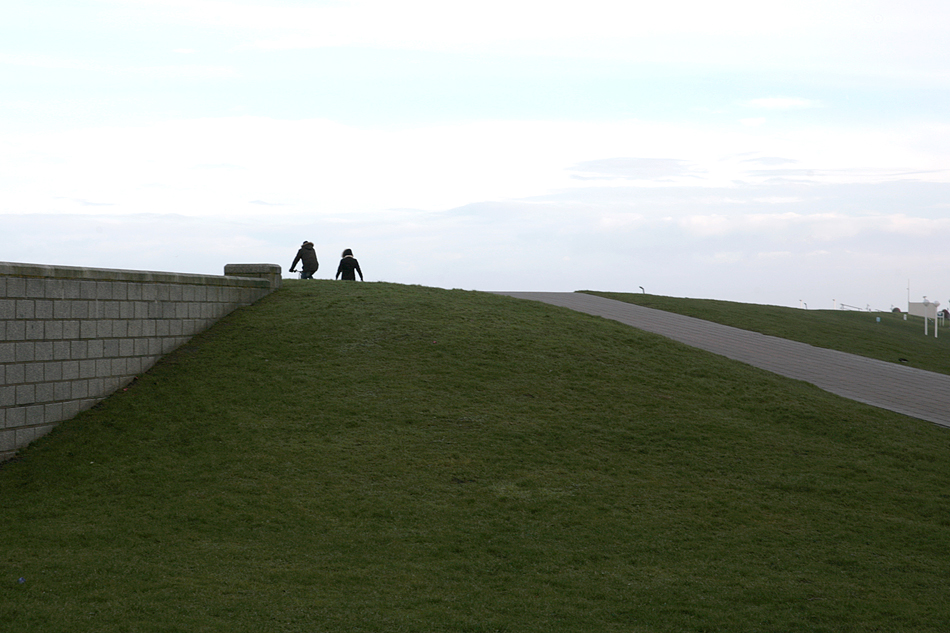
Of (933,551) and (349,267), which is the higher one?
(349,267)

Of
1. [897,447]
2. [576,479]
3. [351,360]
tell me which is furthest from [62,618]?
[897,447]

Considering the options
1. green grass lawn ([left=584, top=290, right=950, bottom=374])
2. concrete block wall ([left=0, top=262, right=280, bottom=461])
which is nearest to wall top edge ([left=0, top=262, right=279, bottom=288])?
concrete block wall ([left=0, top=262, right=280, bottom=461])

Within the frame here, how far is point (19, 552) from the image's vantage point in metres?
8.01

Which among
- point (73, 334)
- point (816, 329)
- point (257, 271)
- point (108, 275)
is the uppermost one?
point (257, 271)

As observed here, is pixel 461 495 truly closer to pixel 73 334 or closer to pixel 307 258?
pixel 73 334

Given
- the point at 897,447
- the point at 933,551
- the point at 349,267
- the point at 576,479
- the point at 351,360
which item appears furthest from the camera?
the point at 349,267

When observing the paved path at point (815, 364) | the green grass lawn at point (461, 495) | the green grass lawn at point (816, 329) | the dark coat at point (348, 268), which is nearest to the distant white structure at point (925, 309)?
the green grass lawn at point (816, 329)

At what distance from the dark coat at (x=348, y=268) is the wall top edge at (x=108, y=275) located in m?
5.09

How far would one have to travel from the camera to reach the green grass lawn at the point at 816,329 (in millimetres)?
23250

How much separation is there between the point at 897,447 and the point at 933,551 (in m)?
4.58

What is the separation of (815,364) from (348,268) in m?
12.6

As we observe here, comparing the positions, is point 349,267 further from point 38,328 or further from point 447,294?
point 38,328

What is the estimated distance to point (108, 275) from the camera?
12.7 metres

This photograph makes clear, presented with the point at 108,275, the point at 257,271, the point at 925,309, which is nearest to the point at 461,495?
the point at 108,275
